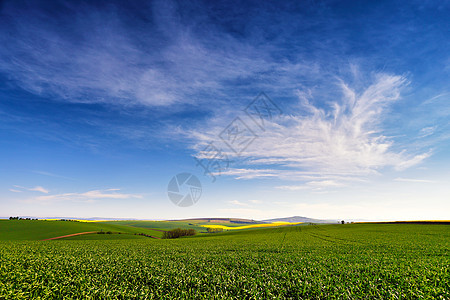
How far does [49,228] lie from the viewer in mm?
73188

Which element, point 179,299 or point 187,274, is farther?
point 187,274

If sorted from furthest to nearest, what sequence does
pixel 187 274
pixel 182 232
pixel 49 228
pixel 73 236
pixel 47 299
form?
1. pixel 182 232
2. pixel 49 228
3. pixel 73 236
4. pixel 187 274
5. pixel 47 299

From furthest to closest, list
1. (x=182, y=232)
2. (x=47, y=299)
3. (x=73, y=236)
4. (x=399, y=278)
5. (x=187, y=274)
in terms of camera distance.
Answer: (x=182, y=232)
(x=73, y=236)
(x=187, y=274)
(x=399, y=278)
(x=47, y=299)

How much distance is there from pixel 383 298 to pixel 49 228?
96.4 metres

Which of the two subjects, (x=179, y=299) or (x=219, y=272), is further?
(x=219, y=272)

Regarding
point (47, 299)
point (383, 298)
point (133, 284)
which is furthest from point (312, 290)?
point (47, 299)

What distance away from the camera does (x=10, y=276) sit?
458 inches

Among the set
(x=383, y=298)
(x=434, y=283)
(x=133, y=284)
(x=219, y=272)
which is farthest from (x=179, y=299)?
(x=434, y=283)

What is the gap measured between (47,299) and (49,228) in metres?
86.6

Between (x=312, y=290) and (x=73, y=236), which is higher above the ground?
(x=312, y=290)

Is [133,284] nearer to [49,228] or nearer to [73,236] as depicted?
[73,236]

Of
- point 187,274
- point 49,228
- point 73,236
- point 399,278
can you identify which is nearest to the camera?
point 399,278

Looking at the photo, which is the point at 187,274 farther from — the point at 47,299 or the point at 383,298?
the point at 383,298

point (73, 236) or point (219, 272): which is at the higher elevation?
point (219, 272)
